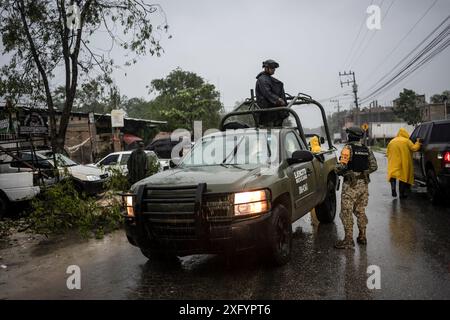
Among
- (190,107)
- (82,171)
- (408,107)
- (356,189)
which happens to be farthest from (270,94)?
(408,107)

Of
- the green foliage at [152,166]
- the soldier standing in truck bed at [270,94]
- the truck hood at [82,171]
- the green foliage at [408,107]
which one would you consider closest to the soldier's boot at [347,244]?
the soldier standing in truck bed at [270,94]

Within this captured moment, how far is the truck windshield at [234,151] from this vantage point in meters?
5.62

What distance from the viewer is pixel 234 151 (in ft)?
19.1

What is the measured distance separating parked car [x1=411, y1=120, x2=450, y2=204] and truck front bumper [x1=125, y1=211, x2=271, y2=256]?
5.19 meters

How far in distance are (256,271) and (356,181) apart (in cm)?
221

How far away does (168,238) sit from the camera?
4598 mm

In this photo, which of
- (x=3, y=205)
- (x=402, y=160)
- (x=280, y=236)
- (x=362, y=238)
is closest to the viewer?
(x=280, y=236)

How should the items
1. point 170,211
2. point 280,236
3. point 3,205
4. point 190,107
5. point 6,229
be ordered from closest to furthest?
point 170,211
point 280,236
point 6,229
point 3,205
point 190,107

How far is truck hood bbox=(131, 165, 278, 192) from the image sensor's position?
4512mm

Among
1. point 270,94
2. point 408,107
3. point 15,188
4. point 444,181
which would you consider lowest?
point 444,181

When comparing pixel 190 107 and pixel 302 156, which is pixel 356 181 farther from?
pixel 190 107

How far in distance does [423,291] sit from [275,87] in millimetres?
4687

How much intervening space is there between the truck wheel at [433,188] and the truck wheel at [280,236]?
5.14 m
